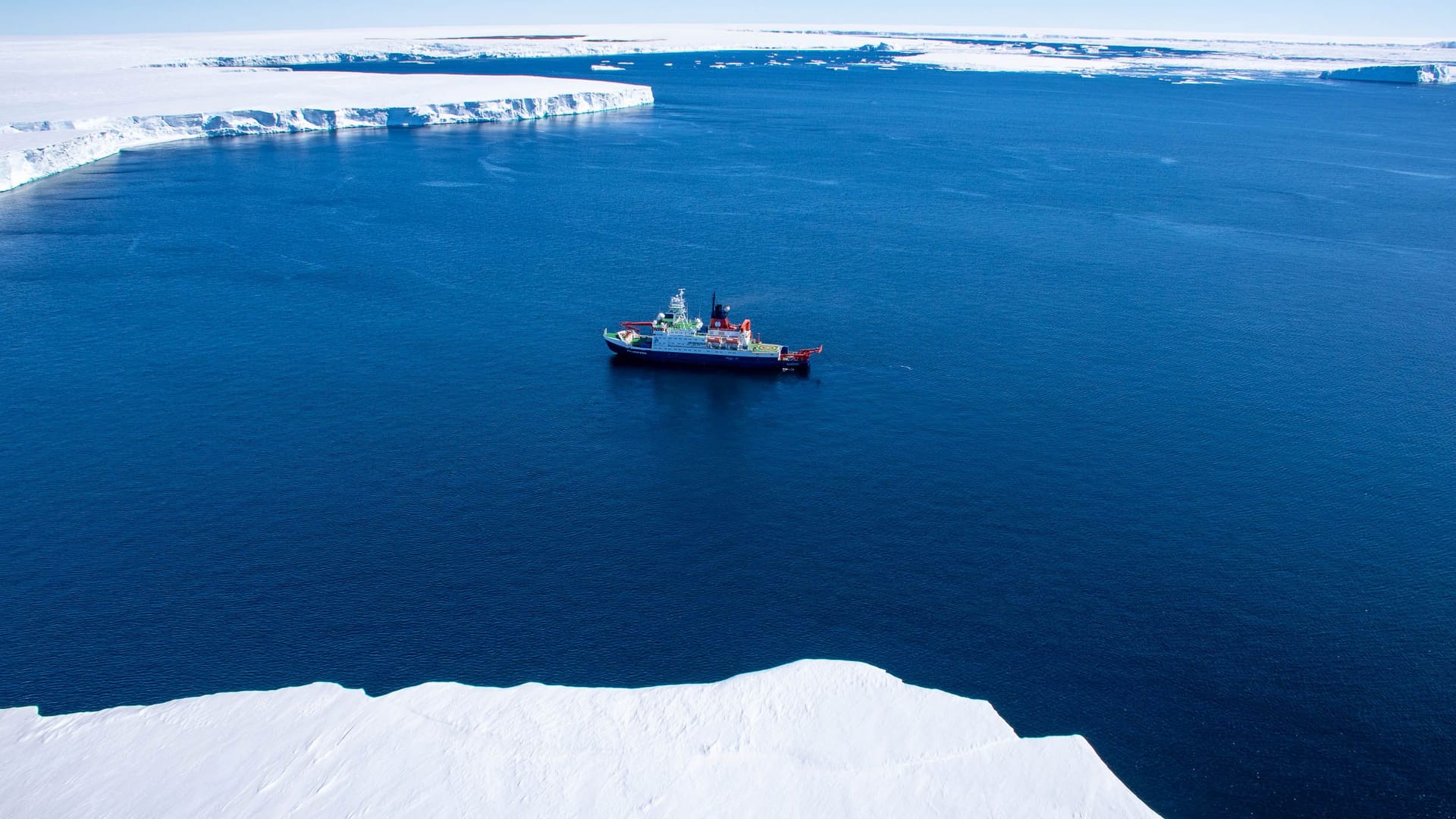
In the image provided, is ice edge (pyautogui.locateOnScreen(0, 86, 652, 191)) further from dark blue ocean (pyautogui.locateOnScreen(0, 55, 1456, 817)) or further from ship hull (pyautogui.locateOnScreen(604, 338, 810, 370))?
ship hull (pyautogui.locateOnScreen(604, 338, 810, 370))

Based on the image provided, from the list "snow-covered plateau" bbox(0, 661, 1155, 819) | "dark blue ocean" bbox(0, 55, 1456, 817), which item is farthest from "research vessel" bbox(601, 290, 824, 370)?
"snow-covered plateau" bbox(0, 661, 1155, 819)

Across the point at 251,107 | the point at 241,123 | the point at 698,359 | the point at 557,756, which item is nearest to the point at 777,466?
the point at 698,359

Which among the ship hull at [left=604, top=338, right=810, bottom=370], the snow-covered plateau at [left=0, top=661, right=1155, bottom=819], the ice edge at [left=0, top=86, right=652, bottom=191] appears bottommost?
the snow-covered plateau at [left=0, top=661, right=1155, bottom=819]

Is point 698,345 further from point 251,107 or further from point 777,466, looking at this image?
point 251,107

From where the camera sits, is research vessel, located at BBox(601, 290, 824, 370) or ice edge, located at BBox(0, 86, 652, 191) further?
ice edge, located at BBox(0, 86, 652, 191)

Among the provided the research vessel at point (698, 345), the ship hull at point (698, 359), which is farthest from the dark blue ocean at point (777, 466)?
the research vessel at point (698, 345)

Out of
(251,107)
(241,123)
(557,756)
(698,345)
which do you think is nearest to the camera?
(557,756)

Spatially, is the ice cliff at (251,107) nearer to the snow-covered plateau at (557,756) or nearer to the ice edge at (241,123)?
the ice edge at (241,123)
